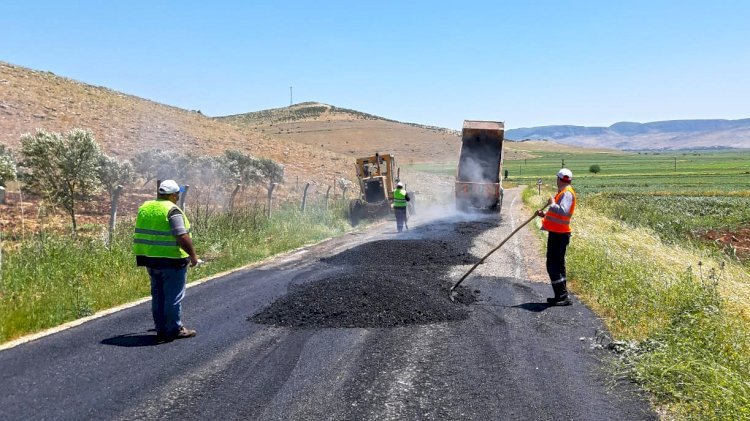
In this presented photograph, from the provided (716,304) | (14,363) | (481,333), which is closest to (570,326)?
(481,333)

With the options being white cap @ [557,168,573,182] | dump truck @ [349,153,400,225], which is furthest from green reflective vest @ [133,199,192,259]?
dump truck @ [349,153,400,225]

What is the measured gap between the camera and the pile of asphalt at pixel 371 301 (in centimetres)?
756

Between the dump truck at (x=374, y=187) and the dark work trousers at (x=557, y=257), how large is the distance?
48.4ft

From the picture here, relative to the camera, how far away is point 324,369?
18.8 feet

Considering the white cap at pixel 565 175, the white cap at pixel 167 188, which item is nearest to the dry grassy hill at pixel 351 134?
the white cap at pixel 565 175

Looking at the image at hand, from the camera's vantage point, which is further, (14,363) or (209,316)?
(209,316)

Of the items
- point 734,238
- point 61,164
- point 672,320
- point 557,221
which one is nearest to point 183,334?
point 557,221

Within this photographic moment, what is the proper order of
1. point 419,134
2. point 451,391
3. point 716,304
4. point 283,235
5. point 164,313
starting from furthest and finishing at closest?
point 419,134 → point 283,235 → point 716,304 → point 164,313 → point 451,391

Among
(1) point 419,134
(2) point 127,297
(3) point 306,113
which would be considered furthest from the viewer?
(3) point 306,113

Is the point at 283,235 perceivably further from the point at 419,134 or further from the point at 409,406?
the point at 419,134

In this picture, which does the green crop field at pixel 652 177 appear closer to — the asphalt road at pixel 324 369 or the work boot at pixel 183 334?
the asphalt road at pixel 324 369

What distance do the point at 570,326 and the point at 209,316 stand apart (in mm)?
4515

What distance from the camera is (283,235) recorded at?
662 inches

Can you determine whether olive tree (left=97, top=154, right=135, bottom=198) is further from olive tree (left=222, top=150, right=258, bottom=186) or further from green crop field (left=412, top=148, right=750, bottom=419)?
green crop field (left=412, top=148, right=750, bottom=419)
